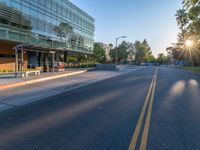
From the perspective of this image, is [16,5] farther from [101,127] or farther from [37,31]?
[101,127]

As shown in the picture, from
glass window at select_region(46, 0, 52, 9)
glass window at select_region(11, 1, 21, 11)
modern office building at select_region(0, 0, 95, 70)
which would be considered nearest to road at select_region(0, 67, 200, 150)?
modern office building at select_region(0, 0, 95, 70)

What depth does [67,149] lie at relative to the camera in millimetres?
4004

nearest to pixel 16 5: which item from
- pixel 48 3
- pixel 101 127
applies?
pixel 48 3

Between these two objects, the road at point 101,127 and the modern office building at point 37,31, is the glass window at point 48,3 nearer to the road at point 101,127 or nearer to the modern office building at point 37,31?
the modern office building at point 37,31

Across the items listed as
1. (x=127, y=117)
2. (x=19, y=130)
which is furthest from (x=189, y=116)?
(x=19, y=130)

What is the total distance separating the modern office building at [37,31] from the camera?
24.4 meters

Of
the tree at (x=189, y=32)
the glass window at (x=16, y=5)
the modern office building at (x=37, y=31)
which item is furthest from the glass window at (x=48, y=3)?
the tree at (x=189, y=32)

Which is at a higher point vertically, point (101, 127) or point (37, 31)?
point (37, 31)

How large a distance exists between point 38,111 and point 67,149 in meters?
3.55

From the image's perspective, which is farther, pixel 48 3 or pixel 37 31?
pixel 48 3

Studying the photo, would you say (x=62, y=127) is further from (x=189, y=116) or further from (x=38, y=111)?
(x=189, y=116)

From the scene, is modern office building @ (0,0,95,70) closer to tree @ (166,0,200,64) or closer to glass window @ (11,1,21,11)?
glass window @ (11,1,21,11)

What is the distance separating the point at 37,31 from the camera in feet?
99.7

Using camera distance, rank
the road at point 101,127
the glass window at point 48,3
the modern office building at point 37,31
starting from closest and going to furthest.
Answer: the road at point 101,127
the modern office building at point 37,31
the glass window at point 48,3
